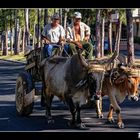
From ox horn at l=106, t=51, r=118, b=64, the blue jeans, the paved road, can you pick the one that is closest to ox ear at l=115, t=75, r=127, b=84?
ox horn at l=106, t=51, r=118, b=64

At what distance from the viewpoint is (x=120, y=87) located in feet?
35.8

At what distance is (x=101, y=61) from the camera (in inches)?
416

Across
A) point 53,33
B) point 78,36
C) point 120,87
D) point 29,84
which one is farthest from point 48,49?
point 120,87

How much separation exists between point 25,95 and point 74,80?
2032 mm

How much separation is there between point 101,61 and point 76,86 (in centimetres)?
71

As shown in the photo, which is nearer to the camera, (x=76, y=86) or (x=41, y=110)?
(x=76, y=86)

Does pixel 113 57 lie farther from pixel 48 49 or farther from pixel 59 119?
pixel 59 119

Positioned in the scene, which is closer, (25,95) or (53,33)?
(25,95)

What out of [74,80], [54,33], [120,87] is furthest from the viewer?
[54,33]

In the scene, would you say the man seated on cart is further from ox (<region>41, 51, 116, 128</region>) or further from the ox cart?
ox (<region>41, 51, 116, 128</region>)
